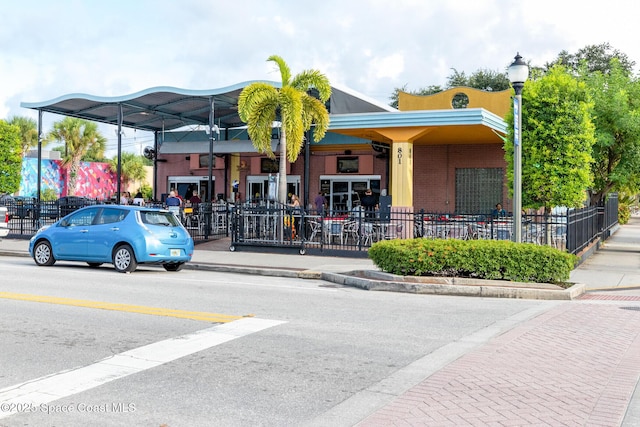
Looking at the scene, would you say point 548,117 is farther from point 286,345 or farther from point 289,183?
point 289,183

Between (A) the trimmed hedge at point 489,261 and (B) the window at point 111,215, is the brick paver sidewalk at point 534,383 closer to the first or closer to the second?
(A) the trimmed hedge at point 489,261

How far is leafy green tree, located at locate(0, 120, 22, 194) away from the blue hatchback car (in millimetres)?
21427

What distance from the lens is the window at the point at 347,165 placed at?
3161 cm

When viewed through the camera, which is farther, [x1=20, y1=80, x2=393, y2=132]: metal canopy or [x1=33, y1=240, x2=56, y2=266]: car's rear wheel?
[x1=20, y1=80, x2=393, y2=132]: metal canopy

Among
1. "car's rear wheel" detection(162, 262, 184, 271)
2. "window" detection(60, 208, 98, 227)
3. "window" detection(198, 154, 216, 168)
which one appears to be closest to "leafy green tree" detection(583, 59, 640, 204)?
"car's rear wheel" detection(162, 262, 184, 271)

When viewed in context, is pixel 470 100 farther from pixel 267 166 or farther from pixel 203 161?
pixel 203 161

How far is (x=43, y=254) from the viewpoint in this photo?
52.1 feet

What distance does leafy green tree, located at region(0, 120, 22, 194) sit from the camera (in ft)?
113

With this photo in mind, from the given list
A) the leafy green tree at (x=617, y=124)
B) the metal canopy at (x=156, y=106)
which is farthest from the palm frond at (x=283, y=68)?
the leafy green tree at (x=617, y=124)

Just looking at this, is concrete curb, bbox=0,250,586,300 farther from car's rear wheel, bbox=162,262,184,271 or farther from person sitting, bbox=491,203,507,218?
person sitting, bbox=491,203,507,218

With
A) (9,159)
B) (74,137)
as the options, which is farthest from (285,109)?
(74,137)

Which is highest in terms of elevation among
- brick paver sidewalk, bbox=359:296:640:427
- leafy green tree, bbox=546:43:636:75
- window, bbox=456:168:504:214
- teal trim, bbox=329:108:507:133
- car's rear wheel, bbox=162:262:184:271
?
leafy green tree, bbox=546:43:636:75

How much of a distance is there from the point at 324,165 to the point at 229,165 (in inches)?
224

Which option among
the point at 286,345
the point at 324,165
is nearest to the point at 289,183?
the point at 324,165
